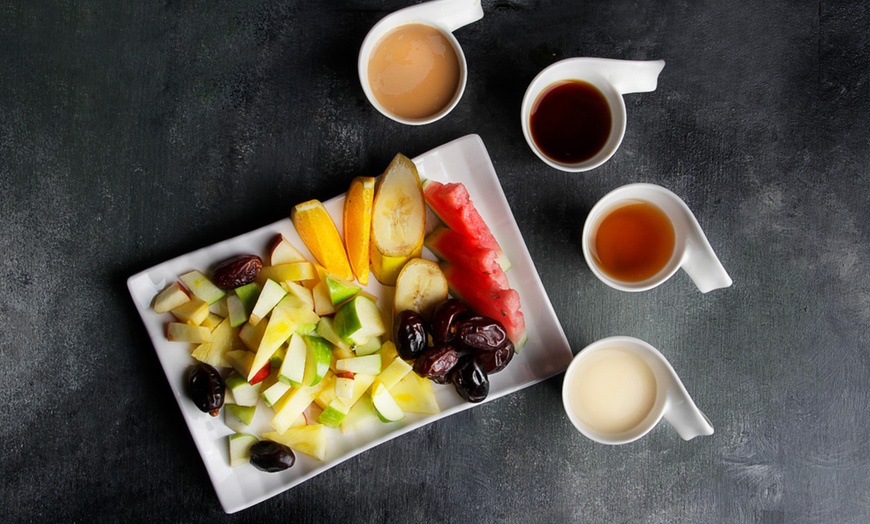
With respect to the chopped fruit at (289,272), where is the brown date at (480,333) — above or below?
below

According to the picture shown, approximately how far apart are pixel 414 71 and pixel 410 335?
2.25 ft

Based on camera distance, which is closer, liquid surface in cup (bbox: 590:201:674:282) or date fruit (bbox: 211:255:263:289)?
date fruit (bbox: 211:255:263:289)

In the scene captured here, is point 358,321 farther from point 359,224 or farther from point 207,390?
point 207,390

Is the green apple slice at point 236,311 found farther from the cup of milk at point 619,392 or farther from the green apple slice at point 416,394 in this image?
the cup of milk at point 619,392

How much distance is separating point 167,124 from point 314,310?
2.22 ft

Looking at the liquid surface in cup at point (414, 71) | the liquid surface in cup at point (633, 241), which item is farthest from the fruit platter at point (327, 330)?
the liquid surface in cup at point (633, 241)

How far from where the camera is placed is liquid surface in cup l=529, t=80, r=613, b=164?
1757 millimetres

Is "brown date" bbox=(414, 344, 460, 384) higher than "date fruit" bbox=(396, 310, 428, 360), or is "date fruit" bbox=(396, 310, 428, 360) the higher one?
"date fruit" bbox=(396, 310, 428, 360)

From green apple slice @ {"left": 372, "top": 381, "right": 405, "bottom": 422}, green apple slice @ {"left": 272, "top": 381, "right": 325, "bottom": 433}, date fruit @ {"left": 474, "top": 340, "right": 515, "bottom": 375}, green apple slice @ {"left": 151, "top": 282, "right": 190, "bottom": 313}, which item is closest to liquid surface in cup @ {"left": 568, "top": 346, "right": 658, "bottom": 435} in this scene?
date fruit @ {"left": 474, "top": 340, "right": 515, "bottom": 375}

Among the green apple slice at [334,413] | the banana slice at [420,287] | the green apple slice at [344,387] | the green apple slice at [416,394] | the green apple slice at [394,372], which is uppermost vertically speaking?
the banana slice at [420,287]

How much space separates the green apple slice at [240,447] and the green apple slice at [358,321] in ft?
1.19

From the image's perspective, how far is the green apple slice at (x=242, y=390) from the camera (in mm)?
1643

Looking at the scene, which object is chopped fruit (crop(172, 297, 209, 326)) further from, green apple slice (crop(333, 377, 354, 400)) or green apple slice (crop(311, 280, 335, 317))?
green apple slice (crop(333, 377, 354, 400))

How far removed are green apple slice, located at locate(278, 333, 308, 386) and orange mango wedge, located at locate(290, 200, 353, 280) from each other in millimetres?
200
